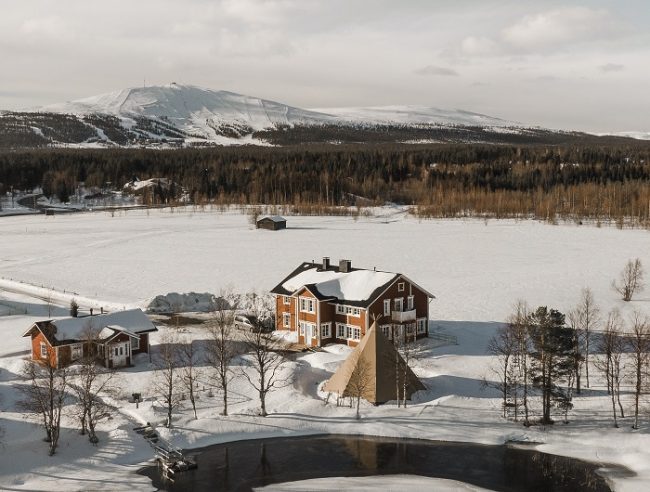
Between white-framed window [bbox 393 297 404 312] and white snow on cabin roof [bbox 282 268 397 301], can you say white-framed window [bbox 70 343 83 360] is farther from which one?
white-framed window [bbox 393 297 404 312]

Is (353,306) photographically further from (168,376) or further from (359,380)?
(168,376)

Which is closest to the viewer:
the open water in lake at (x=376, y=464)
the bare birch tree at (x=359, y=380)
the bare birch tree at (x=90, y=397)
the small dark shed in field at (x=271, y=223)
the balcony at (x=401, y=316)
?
the open water in lake at (x=376, y=464)

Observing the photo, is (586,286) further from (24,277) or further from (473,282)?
(24,277)

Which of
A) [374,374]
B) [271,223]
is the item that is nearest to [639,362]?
[374,374]

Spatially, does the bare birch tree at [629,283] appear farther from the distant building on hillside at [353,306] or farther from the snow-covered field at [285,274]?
the distant building on hillside at [353,306]

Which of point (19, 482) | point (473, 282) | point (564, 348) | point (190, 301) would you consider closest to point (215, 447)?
point (19, 482)

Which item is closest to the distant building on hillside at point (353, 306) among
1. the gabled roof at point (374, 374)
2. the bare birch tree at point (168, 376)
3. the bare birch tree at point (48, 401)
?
the gabled roof at point (374, 374)
